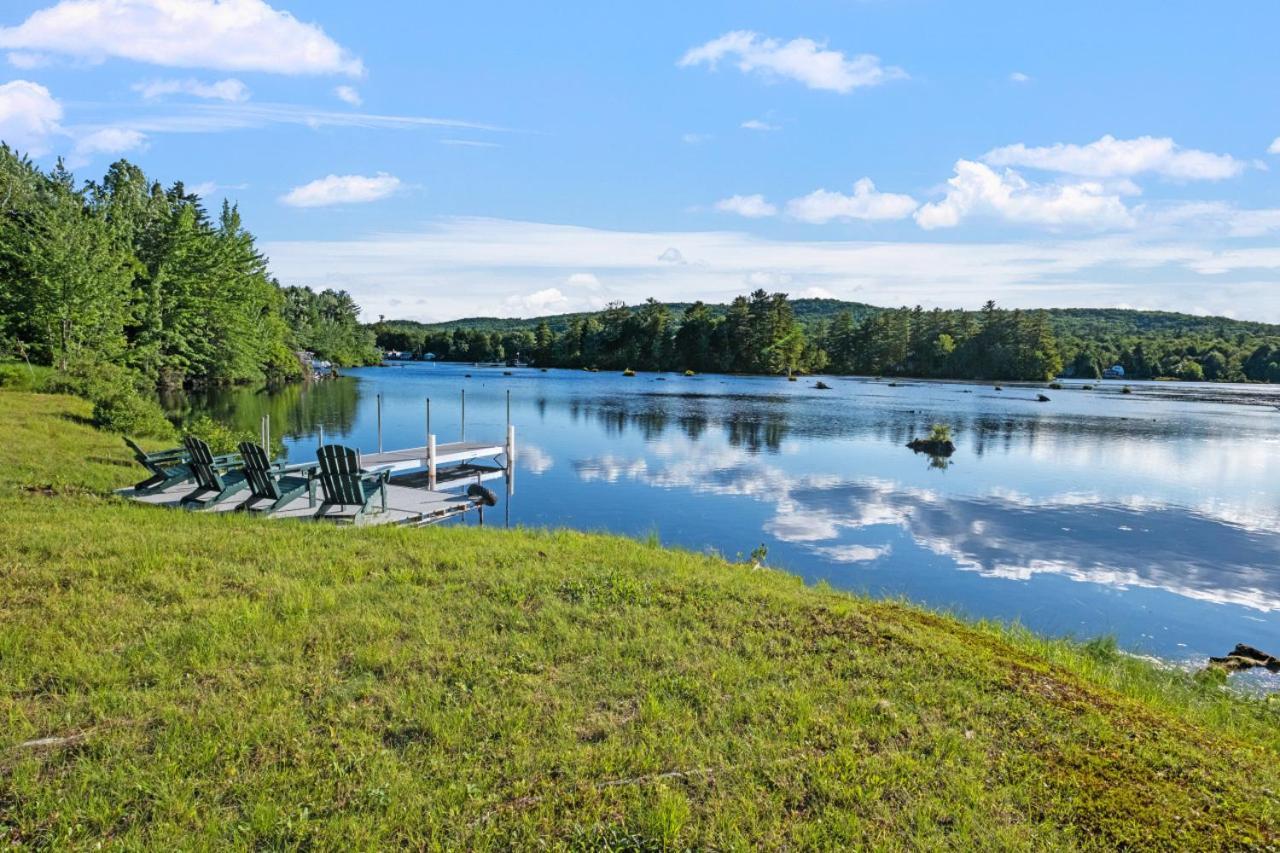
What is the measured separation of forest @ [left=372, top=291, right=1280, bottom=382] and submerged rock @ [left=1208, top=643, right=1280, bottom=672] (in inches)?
4045

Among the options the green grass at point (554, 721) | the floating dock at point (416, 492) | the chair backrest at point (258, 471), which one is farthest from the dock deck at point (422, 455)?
the green grass at point (554, 721)

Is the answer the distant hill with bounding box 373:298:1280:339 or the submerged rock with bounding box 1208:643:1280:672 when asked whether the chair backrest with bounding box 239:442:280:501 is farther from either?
the distant hill with bounding box 373:298:1280:339

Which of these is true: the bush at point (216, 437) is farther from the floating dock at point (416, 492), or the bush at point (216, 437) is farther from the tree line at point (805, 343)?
the tree line at point (805, 343)

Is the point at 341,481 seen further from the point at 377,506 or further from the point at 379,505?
the point at 379,505

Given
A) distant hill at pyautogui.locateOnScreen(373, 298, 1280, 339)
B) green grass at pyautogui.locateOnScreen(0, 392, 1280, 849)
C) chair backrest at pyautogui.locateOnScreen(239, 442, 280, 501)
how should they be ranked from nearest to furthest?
green grass at pyautogui.locateOnScreen(0, 392, 1280, 849) < chair backrest at pyautogui.locateOnScreen(239, 442, 280, 501) < distant hill at pyautogui.locateOnScreen(373, 298, 1280, 339)

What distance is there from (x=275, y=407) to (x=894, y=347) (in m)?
97.6

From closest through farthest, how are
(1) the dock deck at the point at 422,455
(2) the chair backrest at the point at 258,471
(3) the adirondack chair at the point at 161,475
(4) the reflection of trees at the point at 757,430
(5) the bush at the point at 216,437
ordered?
(2) the chair backrest at the point at 258,471, (3) the adirondack chair at the point at 161,475, (5) the bush at the point at 216,437, (1) the dock deck at the point at 422,455, (4) the reflection of trees at the point at 757,430

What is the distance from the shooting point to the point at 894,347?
114938mm

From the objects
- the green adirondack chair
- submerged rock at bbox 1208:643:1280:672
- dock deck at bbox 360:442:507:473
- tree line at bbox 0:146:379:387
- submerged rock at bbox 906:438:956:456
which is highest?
tree line at bbox 0:146:379:387

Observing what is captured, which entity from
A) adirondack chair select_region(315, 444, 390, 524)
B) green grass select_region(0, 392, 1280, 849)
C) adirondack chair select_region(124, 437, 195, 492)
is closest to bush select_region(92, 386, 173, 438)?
adirondack chair select_region(124, 437, 195, 492)

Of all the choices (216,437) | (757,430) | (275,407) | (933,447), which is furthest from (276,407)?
(933,447)

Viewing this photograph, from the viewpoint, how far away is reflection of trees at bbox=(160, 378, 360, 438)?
31828 millimetres

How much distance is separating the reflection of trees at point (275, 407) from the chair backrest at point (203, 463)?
14.7 metres

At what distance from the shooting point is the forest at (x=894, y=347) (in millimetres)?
107625
